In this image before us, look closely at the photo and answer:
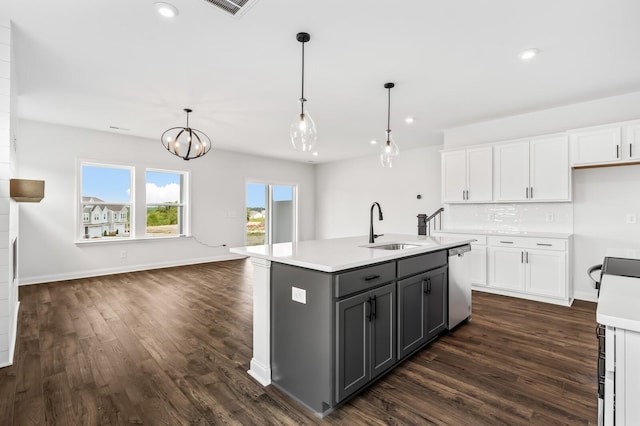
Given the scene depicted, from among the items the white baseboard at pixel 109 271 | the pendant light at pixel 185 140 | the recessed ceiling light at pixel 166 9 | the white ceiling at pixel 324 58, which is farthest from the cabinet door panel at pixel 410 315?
the white baseboard at pixel 109 271

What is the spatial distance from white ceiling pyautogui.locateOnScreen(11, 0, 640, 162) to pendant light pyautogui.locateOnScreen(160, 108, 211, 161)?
1.22 feet

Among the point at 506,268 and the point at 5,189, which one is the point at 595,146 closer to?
the point at 506,268

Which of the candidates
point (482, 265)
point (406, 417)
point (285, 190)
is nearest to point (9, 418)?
point (406, 417)

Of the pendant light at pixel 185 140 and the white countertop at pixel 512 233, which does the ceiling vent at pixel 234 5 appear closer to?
the pendant light at pixel 185 140

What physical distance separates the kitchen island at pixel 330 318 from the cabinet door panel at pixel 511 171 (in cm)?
282

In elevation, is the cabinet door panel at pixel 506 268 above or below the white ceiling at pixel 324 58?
below

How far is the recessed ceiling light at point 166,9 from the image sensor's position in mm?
2150

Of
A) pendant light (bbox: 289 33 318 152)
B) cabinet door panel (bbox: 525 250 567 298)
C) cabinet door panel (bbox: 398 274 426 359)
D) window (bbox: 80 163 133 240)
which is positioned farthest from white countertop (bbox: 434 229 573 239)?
window (bbox: 80 163 133 240)

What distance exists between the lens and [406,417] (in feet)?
5.94

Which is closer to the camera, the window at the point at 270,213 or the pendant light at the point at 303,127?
the pendant light at the point at 303,127

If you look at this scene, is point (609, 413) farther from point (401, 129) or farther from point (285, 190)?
point (285, 190)

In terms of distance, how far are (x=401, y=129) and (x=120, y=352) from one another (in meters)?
4.92

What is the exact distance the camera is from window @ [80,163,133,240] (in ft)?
18.0

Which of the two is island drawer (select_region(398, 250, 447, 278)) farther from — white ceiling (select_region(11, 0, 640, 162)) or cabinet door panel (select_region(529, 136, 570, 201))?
cabinet door panel (select_region(529, 136, 570, 201))
